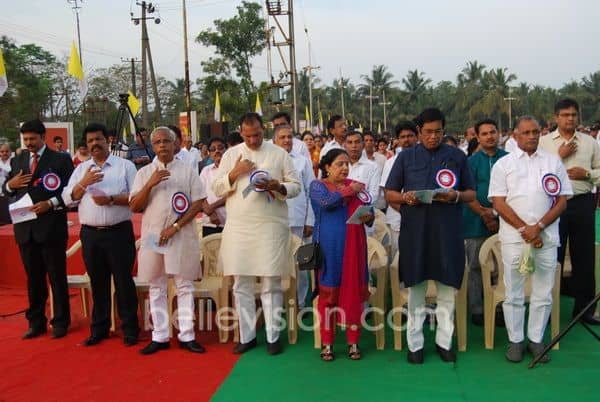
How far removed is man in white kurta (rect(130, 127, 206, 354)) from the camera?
180 inches

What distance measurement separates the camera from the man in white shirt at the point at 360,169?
19.1 ft

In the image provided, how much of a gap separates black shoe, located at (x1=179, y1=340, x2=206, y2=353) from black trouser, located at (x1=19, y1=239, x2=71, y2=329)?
1.18 meters

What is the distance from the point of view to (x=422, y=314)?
14.1 ft

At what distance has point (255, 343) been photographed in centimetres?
477

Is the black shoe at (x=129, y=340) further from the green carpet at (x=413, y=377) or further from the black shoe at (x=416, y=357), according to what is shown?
the black shoe at (x=416, y=357)

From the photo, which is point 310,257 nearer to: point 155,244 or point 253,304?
point 253,304

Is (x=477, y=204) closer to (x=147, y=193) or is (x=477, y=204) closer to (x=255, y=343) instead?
(x=255, y=343)

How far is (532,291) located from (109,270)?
3170 mm

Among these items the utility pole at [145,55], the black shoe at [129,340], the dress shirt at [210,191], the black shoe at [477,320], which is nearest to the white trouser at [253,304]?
the black shoe at [129,340]

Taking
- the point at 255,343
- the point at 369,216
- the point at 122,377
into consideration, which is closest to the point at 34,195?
the point at 122,377

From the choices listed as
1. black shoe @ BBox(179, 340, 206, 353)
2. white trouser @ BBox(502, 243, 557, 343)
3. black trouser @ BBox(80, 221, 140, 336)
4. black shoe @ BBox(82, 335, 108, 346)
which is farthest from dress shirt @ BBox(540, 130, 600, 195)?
black shoe @ BBox(82, 335, 108, 346)

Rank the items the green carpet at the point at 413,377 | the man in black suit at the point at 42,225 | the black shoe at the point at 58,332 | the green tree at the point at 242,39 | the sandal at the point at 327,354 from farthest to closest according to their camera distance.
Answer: the green tree at the point at 242,39 < the black shoe at the point at 58,332 < the man in black suit at the point at 42,225 < the sandal at the point at 327,354 < the green carpet at the point at 413,377

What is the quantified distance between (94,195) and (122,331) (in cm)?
115

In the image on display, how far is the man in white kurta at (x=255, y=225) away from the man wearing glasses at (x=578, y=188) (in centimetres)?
213
